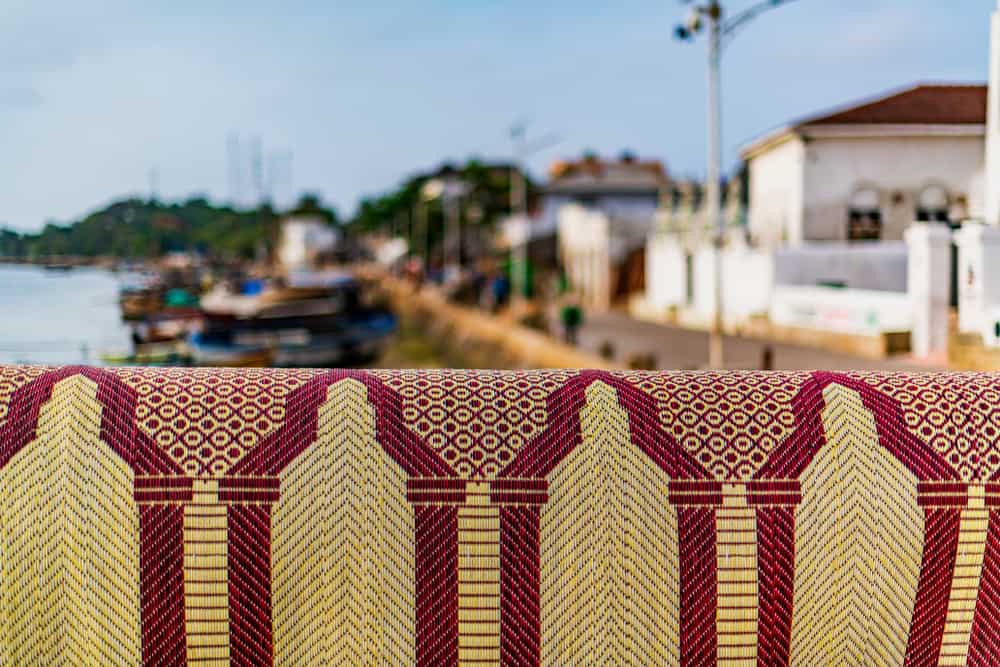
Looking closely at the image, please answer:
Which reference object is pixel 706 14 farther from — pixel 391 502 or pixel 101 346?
pixel 391 502

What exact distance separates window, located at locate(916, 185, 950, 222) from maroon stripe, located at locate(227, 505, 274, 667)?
7092 mm

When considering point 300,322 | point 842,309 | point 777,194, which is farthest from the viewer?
point 300,322

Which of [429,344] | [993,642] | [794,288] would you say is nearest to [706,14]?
[794,288]

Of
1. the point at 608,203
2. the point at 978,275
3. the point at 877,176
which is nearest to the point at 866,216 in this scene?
the point at 877,176

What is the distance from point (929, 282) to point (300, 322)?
1082cm

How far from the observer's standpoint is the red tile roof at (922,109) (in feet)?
13.3

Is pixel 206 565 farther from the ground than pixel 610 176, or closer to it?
closer to it

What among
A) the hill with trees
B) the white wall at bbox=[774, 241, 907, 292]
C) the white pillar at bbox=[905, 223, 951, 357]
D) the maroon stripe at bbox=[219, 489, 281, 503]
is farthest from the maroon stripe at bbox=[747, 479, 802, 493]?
the white wall at bbox=[774, 241, 907, 292]

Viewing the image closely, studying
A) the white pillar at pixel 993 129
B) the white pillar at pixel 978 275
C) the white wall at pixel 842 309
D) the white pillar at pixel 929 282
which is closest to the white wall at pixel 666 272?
the white wall at pixel 842 309

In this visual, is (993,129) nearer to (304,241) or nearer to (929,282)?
(929,282)

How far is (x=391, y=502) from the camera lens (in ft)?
5.65

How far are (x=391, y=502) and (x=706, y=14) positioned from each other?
809 cm

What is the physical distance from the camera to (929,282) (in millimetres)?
8203

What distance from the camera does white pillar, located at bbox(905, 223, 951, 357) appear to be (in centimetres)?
786
